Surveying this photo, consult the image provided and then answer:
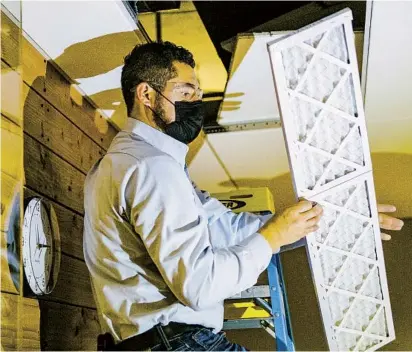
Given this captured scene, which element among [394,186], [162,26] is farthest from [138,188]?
[394,186]

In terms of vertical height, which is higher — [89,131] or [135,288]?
[89,131]

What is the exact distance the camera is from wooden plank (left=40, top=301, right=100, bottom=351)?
1.58 meters

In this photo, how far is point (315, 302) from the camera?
12.8 feet

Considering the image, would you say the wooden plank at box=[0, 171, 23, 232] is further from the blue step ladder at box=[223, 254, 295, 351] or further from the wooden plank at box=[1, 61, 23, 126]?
the blue step ladder at box=[223, 254, 295, 351]

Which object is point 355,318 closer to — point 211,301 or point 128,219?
point 211,301

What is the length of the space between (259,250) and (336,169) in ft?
1.42

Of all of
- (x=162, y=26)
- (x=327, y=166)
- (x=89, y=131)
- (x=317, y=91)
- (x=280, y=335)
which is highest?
(x=162, y=26)

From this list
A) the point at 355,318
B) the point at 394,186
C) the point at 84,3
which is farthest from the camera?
the point at 394,186

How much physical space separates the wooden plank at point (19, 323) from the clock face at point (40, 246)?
5cm

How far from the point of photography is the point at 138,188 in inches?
44.8

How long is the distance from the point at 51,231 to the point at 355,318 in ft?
3.20

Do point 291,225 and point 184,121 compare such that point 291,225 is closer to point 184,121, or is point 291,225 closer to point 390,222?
point 184,121

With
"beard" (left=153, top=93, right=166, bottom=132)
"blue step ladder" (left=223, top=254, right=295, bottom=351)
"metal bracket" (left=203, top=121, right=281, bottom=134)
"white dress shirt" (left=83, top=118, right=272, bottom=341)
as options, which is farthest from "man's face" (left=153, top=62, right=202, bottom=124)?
"metal bracket" (left=203, top=121, right=281, bottom=134)

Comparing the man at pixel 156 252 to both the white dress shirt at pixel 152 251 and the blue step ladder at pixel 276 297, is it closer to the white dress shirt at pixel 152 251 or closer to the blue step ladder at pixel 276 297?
the white dress shirt at pixel 152 251
